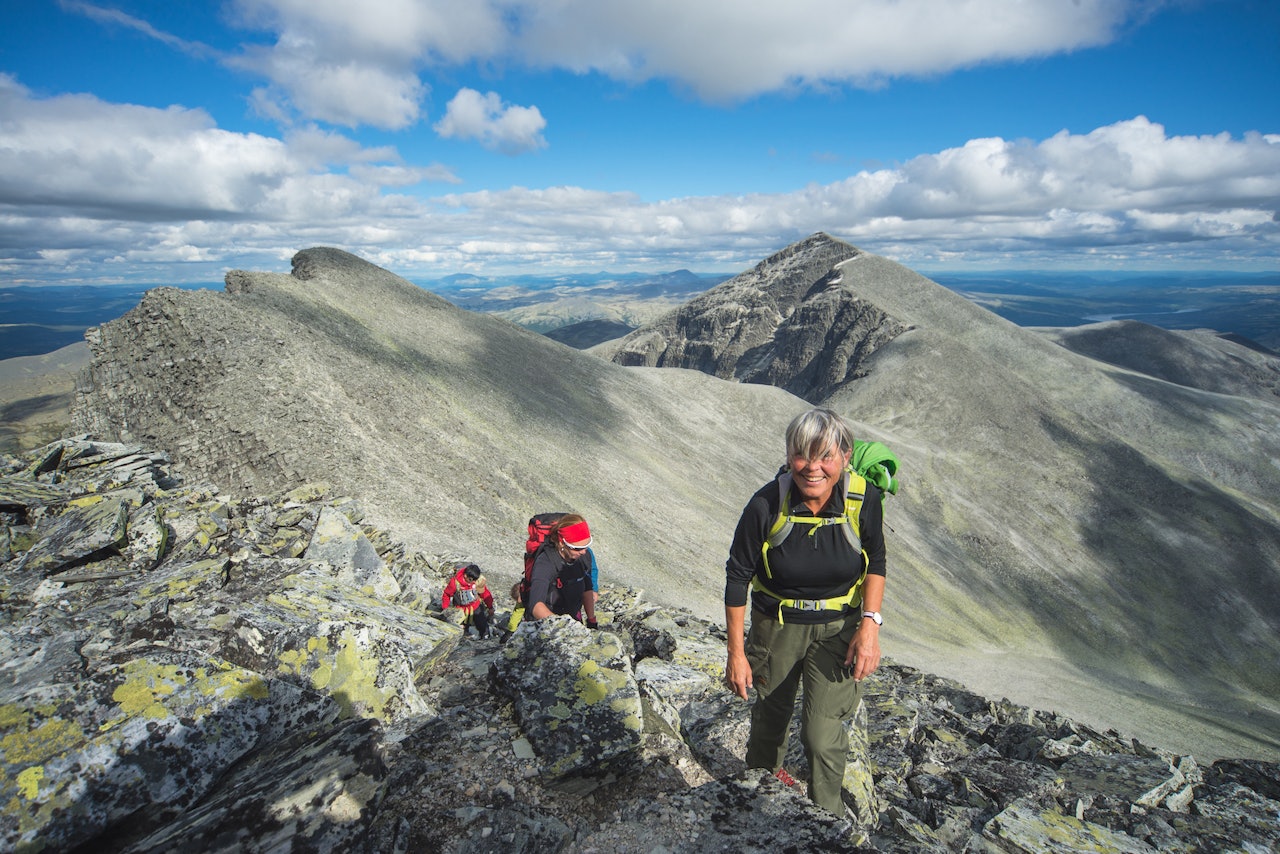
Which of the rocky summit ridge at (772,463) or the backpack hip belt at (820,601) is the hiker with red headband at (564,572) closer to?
the backpack hip belt at (820,601)

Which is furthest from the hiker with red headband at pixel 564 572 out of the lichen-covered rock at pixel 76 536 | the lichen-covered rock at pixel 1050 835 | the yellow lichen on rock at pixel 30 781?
the lichen-covered rock at pixel 76 536

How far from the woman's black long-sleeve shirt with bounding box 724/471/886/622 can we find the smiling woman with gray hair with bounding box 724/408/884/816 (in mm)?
10

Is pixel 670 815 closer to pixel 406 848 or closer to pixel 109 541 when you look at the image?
pixel 406 848

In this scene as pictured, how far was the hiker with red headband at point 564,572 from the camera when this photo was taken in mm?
8570

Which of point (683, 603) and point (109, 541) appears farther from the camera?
point (683, 603)

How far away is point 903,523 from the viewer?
56.7 meters

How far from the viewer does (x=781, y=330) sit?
133000mm

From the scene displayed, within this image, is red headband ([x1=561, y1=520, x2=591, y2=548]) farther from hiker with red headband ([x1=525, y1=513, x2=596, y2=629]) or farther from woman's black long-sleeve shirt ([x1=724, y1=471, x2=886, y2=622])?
woman's black long-sleeve shirt ([x1=724, y1=471, x2=886, y2=622])

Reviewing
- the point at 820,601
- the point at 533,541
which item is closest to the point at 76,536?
the point at 533,541

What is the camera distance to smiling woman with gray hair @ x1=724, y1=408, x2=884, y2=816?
584 cm

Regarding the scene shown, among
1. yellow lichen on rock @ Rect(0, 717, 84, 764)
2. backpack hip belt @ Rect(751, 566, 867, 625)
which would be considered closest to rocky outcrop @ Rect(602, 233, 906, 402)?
backpack hip belt @ Rect(751, 566, 867, 625)

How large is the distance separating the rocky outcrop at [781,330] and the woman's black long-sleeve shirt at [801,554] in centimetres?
10493

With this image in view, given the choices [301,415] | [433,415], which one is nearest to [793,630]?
[301,415]

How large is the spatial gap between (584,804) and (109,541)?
41.8 feet
